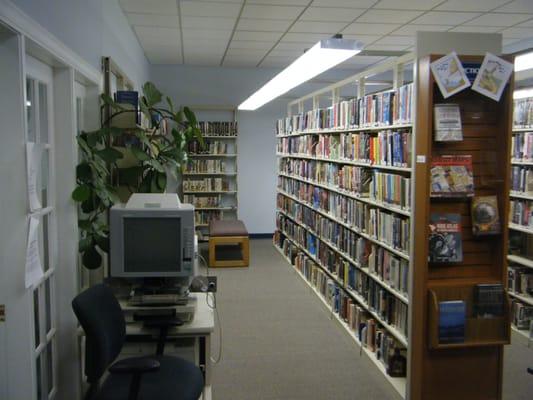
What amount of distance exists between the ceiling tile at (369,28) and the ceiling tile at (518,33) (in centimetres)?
148

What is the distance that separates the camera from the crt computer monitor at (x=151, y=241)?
2.75 m

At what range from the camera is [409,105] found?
330 cm

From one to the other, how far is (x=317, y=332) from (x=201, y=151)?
484 cm

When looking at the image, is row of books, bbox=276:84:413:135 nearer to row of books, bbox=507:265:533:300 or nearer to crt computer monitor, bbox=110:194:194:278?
crt computer monitor, bbox=110:194:194:278

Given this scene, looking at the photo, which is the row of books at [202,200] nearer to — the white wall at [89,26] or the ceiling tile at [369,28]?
the white wall at [89,26]

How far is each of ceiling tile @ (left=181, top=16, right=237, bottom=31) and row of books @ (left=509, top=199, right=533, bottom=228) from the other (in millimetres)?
3595

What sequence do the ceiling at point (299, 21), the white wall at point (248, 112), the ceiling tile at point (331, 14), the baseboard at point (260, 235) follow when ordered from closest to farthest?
the ceiling at point (299, 21) → the ceiling tile at point (331, 14) → the white wall at point (248, 112) → the baseboard at point (260, 235)

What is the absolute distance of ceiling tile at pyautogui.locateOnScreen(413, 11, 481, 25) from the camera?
528 centimetres

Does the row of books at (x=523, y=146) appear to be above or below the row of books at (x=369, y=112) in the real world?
below

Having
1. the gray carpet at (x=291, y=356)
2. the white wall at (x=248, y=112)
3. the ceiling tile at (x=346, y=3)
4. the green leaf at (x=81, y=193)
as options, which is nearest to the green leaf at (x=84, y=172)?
the green leaf at (x=81, y=193)

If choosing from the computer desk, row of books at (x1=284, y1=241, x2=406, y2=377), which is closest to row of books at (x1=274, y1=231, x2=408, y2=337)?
row of books at (x1=284, y1=241, x2=406, y2=377)

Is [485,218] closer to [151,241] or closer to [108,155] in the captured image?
[151,241]

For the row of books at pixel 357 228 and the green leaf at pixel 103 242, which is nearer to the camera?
the green leaf at pixel 103 242

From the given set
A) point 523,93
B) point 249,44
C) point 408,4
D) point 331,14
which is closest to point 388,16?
point 408,4
